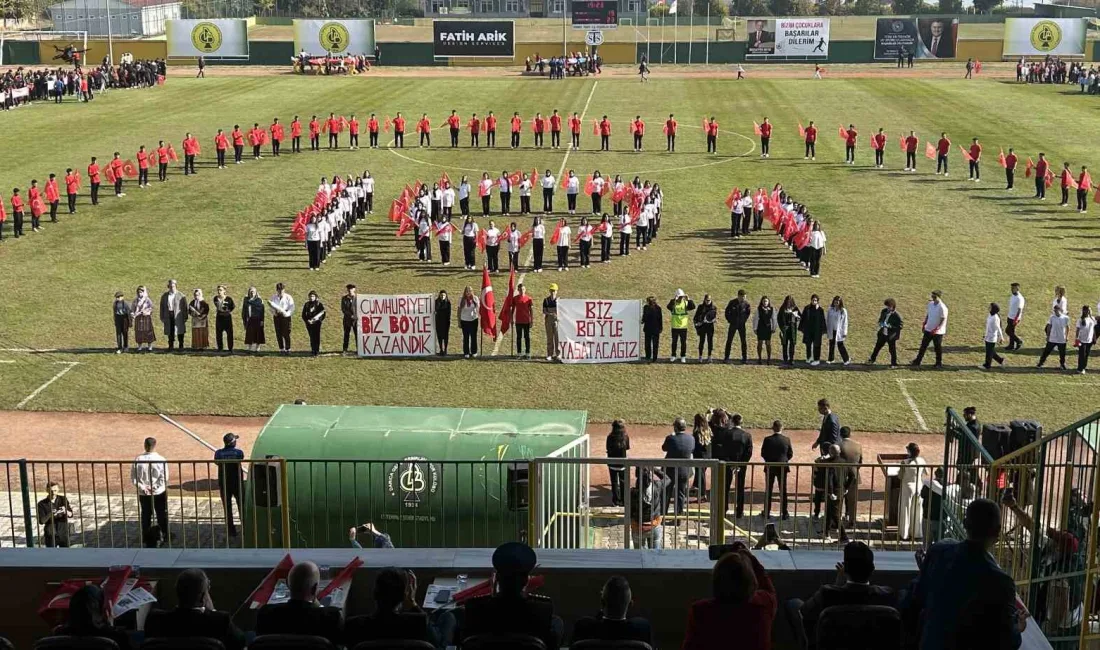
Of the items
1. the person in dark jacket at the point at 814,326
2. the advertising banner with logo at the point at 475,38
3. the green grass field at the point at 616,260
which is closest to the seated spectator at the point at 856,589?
the green grass field at the point at 616,260

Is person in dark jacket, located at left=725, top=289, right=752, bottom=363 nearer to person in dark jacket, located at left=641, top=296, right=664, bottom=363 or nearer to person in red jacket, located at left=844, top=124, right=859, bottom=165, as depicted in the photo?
person in dark jacket, located at left=641, top=296, right=664, bottom=363

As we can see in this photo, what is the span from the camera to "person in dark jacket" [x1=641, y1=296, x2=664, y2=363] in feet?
73.8

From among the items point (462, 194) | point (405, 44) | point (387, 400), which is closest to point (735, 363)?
point (387, 400)

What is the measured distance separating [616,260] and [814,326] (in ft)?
27.9

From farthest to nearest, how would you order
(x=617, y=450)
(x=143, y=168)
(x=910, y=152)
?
(x=910, y=152)
(x=143, y=168)
(x=617, y=450)

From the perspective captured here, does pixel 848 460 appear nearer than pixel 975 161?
Yes

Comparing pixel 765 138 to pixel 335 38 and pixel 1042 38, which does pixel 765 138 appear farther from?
pixel 1042 38

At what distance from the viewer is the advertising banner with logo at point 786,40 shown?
80688 mm

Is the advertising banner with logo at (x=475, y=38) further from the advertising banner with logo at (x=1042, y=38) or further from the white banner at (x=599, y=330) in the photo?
→ the white banner at (x=599, y=330)

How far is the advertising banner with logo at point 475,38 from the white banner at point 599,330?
60.5 meters

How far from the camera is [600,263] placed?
30.1 m

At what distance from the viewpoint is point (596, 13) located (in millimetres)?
90938

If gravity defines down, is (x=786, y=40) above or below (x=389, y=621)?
above

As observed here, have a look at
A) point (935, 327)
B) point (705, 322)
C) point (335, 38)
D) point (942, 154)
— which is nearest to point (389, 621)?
point (705, 322)
